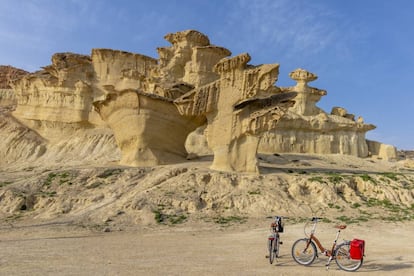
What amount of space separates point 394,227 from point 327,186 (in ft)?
14.9

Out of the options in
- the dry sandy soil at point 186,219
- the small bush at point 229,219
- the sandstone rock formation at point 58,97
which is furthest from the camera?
the sandstone rock formation at point 58,97

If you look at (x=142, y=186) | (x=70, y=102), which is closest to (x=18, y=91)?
(x=70, y=102)

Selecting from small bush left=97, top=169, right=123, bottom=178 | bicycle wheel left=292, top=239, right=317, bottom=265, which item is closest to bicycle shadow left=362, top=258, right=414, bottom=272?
bicycle wheel left=292, top=239, right=317, bottom=265

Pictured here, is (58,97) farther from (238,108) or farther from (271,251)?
(271,251)

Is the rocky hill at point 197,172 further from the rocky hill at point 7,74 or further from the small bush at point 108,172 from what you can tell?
the rocky hill at point 7,74

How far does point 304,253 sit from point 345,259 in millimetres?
819

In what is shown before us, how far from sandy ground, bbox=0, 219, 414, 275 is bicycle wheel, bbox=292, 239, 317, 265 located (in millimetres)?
158

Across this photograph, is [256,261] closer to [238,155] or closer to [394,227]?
[394,227]

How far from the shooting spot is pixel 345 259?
7.29 meters

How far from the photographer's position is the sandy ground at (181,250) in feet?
23.0

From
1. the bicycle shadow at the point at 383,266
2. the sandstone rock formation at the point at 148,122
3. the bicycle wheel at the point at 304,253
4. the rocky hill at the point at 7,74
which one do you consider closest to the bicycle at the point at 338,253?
the bicycle wheel at the point at 304,253

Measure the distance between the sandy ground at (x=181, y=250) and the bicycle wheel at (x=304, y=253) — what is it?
0.16 m

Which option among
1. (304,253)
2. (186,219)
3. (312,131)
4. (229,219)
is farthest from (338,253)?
(312,131)

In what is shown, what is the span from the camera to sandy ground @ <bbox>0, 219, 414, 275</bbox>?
7008 millimetres
